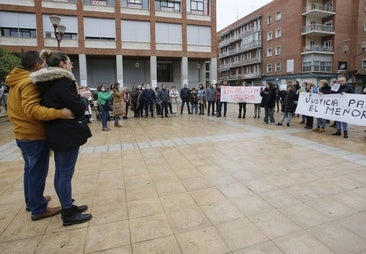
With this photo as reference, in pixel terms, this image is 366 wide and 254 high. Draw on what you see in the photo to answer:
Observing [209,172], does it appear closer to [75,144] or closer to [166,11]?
[75,144]

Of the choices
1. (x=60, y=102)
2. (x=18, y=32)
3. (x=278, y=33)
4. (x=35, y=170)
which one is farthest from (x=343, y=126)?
(x=278, y=33)

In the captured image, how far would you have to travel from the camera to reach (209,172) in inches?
188

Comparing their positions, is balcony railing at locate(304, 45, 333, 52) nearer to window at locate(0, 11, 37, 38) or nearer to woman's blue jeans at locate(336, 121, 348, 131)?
woman's blue jeans at locate(336, 121, 348, 131)

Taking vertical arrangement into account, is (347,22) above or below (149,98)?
above

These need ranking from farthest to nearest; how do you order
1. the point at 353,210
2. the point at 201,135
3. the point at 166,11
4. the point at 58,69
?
the point at 166,11
the point at 201,135
the point at 353,210
the point at 58,69

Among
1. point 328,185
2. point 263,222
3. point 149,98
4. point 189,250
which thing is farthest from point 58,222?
point 149,98

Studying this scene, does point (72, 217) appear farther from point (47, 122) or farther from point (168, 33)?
point (168, 33)

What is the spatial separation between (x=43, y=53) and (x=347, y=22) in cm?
4491

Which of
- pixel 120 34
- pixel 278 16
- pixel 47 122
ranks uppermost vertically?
pixel 278 16

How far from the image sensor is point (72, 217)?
3.01m

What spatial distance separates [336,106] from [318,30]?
109 feet

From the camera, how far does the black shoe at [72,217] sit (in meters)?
2.97

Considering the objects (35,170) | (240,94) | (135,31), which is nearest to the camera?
(35,170)

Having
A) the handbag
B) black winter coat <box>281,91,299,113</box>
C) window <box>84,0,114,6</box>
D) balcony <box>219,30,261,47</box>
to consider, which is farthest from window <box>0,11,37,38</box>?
balcony <box>219,30,261,47</box>
